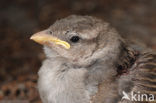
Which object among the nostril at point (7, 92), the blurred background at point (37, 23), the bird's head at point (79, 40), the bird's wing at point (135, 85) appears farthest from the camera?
the blurred background at point (37, 23)

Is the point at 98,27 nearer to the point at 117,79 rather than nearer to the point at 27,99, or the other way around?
the point at 117,79

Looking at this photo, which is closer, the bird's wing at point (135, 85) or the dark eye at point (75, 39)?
the bird's wing at point (135, 85)

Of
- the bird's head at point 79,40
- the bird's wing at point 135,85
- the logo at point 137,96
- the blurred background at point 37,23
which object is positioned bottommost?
the logo at point 137,96

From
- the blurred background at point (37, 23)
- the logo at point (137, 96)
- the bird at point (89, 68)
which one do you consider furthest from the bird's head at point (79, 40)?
the blurred background at point (37, 23)

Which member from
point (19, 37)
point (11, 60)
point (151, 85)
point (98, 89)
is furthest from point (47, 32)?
point (19, 37)

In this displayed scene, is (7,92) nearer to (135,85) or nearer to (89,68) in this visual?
(89,68)

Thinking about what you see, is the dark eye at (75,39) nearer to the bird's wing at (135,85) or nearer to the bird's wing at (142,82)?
the bird's wing at (135,85)
